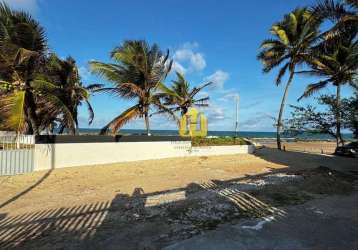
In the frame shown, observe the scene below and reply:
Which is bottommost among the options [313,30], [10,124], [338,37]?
[10,124]

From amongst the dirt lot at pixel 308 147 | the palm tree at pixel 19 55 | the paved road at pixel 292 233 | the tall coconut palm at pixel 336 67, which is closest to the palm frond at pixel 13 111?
the palm tree at pixel 19 55

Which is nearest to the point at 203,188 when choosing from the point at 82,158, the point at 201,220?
the point at 201,220

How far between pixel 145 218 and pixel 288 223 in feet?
8.96

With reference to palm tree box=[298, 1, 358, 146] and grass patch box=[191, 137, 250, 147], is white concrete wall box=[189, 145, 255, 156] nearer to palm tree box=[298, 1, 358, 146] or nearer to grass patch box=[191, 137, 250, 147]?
grass patch box=[191, 137, 250, 147]

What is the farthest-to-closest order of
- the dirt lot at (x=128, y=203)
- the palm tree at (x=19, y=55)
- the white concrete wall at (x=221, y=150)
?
the white concrete wall at (x=221, y=150) < the palm tree at (x=19, y=55) < the dirt lot at (x=128, y=203)

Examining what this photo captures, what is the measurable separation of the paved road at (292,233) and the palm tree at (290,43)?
18.6 metres

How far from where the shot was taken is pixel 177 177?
10938 millimetres

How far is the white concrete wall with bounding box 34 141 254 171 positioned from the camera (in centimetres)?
1153

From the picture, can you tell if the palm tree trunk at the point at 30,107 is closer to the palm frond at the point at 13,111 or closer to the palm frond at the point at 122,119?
the palm frond at the point at 13,111

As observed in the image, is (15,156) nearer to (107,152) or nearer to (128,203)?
(107,152)

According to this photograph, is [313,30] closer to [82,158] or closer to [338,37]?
[338,37]

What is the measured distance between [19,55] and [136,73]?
651cm

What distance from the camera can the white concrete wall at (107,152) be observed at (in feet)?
37.8

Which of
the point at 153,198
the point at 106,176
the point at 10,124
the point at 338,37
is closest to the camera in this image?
the point at 153,198
